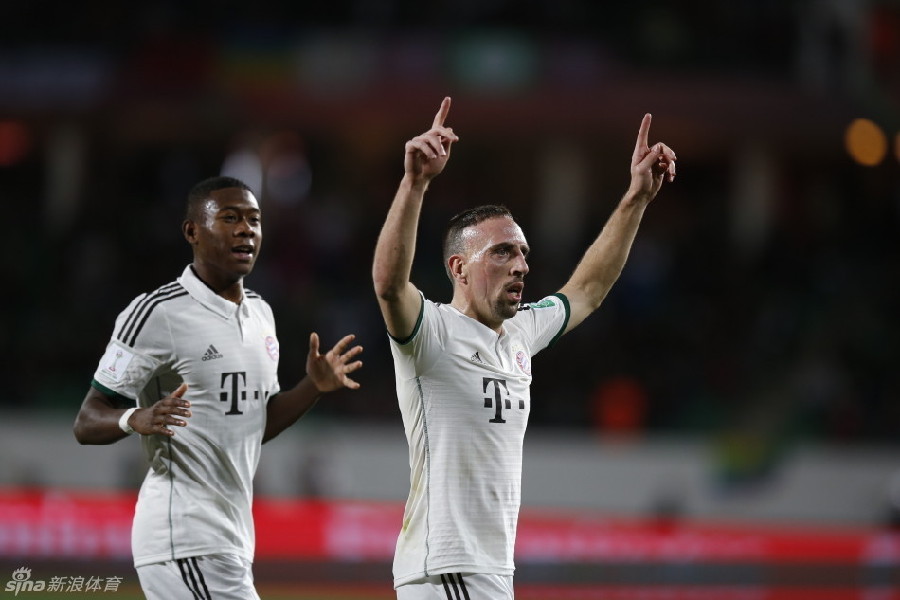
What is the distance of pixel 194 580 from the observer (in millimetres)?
5316

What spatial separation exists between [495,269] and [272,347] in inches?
49.7

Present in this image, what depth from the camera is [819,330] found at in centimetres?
1797

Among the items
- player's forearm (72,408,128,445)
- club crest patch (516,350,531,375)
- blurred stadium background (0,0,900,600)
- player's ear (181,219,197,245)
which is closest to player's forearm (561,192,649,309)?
club crest patch (516,350,531,375)

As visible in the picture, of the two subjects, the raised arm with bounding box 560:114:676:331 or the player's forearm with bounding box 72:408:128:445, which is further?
the raised arm with bounding box 560:114:676:331

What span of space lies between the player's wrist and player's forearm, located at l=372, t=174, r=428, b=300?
1220mm

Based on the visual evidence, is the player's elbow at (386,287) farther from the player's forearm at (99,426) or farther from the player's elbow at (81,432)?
the player's elbow at (81,432)

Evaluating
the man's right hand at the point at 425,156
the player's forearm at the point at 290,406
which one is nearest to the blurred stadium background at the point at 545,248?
the player's forearm at the point at 290,406

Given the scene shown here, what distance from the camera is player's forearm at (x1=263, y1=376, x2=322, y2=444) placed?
578cm

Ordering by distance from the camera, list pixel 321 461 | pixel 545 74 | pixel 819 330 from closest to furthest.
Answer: pixel 321 461 < pixel 819 330 < pixel 545 74

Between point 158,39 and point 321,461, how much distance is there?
8820 millimetres

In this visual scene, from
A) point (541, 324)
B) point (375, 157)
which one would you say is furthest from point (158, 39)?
point (541, 324)

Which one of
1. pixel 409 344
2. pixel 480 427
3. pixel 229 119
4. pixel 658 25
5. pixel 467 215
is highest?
pixel 658 25

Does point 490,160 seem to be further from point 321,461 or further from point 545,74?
point 321,461

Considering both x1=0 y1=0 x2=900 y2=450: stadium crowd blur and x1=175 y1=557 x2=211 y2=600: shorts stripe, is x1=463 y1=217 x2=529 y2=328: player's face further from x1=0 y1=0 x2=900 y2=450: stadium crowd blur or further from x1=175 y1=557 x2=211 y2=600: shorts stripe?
x1=0 y1=0 x2=900 y2=450: stadium crowd blur
